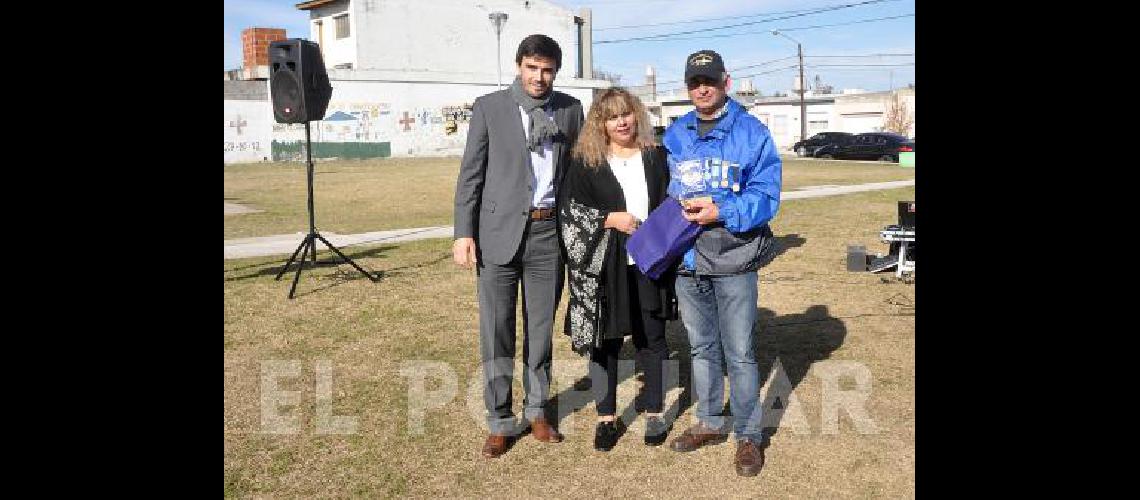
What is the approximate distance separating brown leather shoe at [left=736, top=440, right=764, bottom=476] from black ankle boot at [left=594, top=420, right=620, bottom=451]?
0.57 metres

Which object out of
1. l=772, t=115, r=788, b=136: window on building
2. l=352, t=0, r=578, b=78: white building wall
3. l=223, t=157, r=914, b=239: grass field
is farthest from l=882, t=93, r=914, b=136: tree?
l=223, t=157, r=914, b=239: grass field

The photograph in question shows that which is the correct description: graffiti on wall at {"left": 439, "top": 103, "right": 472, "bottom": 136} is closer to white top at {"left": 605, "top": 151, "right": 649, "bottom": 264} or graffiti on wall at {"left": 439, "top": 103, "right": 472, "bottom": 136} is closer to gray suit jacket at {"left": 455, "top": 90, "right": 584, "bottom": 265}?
gray suit jacket at {"left": 455, "top": 90, "right": 584, "bottom": 265}

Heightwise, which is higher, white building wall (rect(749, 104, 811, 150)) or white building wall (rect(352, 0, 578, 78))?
white building wall (rect(352, 0, 578, 78))

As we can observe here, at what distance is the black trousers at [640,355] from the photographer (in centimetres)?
401

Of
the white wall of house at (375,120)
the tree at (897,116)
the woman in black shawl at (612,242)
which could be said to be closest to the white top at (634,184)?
the woman in black shawl at (612,242)

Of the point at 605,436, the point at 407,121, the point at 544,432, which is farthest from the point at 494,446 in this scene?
the point at 407,121

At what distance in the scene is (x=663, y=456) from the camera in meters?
4.00

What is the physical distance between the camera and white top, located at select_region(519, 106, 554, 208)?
395cm

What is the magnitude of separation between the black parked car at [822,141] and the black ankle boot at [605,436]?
34813mm
